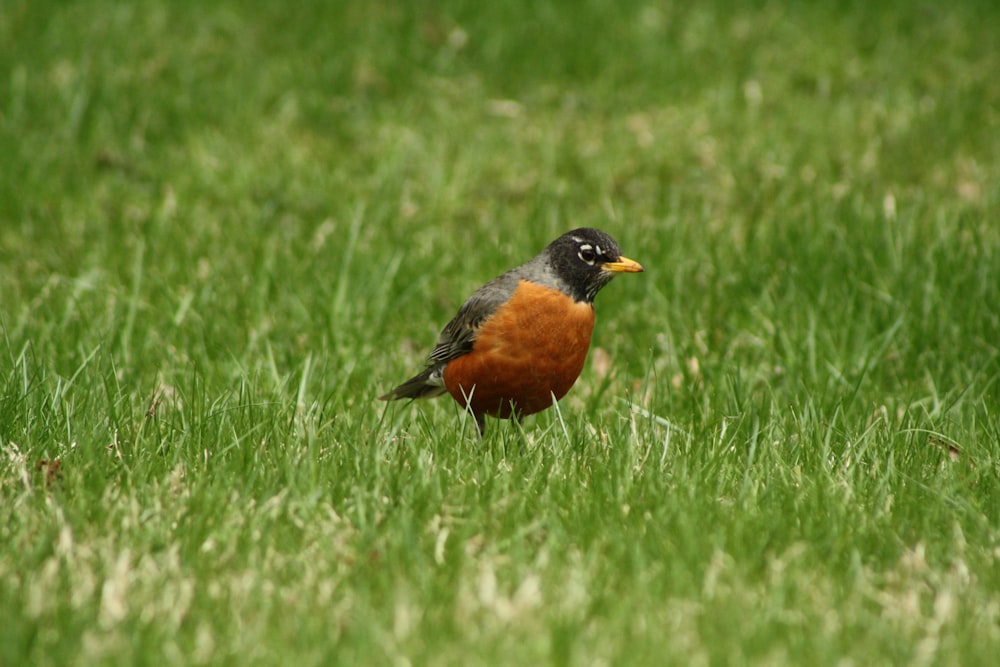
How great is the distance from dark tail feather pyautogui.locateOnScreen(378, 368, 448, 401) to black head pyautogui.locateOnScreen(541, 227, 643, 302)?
2.20 ft

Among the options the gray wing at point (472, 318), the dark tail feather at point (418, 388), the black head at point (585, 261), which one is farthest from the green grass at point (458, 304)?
the black head at point (585, 261)

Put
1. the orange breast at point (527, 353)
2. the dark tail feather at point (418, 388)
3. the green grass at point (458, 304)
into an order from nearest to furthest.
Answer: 1. the green grass at point (458, 304)
2. the orange breast at point (527, 353)
3. the dark tail feather at point (418, 388)

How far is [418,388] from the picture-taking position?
184 inches

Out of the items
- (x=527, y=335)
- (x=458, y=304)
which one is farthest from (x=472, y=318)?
(x=458, y=304)

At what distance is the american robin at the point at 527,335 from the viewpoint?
4250mm

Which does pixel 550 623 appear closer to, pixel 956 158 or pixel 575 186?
pixel 575 186

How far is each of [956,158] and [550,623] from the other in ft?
17.9

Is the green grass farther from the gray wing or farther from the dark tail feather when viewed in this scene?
the gray wing

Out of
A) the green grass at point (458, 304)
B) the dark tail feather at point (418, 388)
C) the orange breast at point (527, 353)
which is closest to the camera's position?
the green grass at point (458, 304)

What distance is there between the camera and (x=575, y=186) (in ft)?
23.0

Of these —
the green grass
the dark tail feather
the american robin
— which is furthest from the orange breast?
the dark tail feather

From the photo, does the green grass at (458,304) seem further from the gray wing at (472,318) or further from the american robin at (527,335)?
the gray wing at (472,318)

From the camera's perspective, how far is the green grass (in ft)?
8.84

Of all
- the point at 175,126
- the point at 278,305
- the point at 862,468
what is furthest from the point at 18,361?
the point at 175,126
